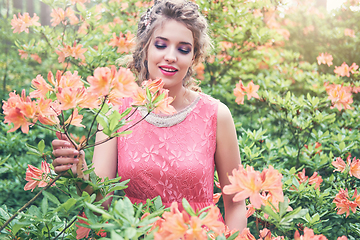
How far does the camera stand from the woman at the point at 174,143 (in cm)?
154

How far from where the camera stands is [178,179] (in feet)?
5.08

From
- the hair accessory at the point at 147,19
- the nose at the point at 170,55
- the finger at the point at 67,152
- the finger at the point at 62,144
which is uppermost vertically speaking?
the hair accessory at the point at 147,19

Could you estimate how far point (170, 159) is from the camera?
5.09ft

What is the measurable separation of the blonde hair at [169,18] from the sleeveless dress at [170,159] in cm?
40

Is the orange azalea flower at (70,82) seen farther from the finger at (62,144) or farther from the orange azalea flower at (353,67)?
the orange azalea flower at (353,67)

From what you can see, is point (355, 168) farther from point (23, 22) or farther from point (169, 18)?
point (23, 22)

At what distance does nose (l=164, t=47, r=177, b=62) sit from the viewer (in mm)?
1482

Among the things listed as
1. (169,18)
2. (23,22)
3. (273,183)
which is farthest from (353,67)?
(23,22)

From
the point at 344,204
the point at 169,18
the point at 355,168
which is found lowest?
the point at 344,204

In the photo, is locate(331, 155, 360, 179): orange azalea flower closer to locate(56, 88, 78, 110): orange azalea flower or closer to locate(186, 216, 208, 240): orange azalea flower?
locate(186, 216, 208, 240): orange azalea flower

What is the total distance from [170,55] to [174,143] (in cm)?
50

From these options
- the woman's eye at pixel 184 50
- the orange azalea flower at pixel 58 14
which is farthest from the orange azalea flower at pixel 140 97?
the orange azalea flower at pixel 58 14

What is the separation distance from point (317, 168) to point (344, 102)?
67 centimetres

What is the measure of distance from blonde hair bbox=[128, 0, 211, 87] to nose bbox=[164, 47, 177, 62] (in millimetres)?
188
